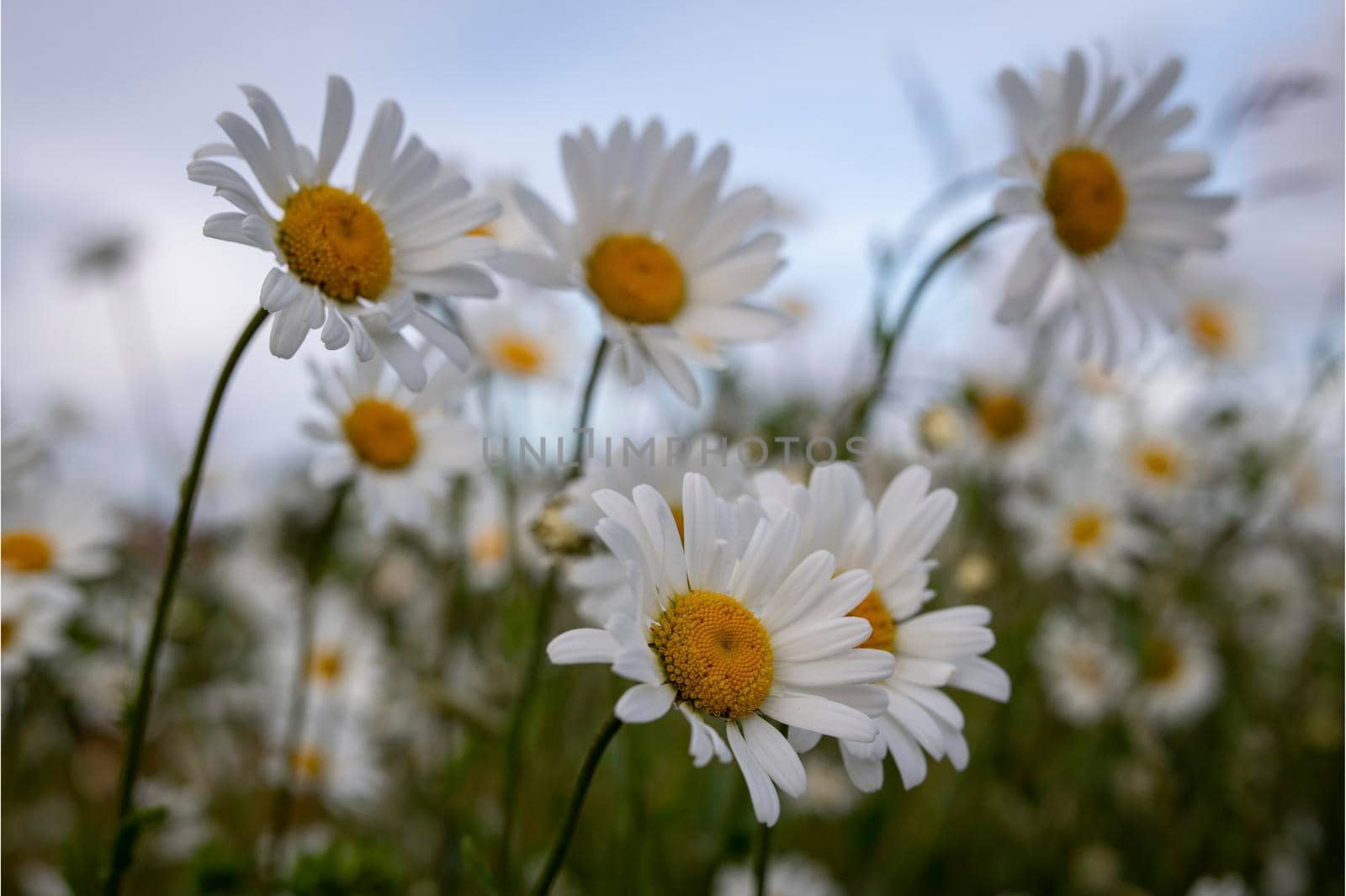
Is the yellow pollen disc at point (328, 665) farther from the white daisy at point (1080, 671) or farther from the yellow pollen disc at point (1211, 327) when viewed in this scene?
the yellow pollen disc at point (1211, 327)

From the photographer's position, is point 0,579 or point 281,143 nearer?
point 281,143

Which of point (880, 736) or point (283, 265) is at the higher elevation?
point (283, 265)

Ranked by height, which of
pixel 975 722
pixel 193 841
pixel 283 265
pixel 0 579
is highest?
pixel 283 265

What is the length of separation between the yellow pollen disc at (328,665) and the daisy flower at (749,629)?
1.67 metres

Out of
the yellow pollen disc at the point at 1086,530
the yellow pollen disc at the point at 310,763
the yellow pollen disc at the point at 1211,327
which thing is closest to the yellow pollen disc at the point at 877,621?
the yellow pollen disc at the point at 310,763

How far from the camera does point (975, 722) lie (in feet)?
8.05

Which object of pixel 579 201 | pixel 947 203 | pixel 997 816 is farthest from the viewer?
pixel 997 816

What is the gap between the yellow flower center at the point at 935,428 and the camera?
144 cm

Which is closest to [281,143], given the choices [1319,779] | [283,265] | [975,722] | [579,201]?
[283,265]

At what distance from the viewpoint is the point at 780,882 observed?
1.88 m

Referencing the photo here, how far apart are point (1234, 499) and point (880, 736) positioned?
2.30 m

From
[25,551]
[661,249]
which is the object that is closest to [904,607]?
[661,249]

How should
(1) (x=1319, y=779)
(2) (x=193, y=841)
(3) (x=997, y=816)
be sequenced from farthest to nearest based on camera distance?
1. (1) (x=1319, y=779)
2. (3) (x=997, y=816)
3. (2) (x=193, y=841)

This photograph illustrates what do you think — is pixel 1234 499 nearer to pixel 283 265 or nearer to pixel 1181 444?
pixel 1181 444
